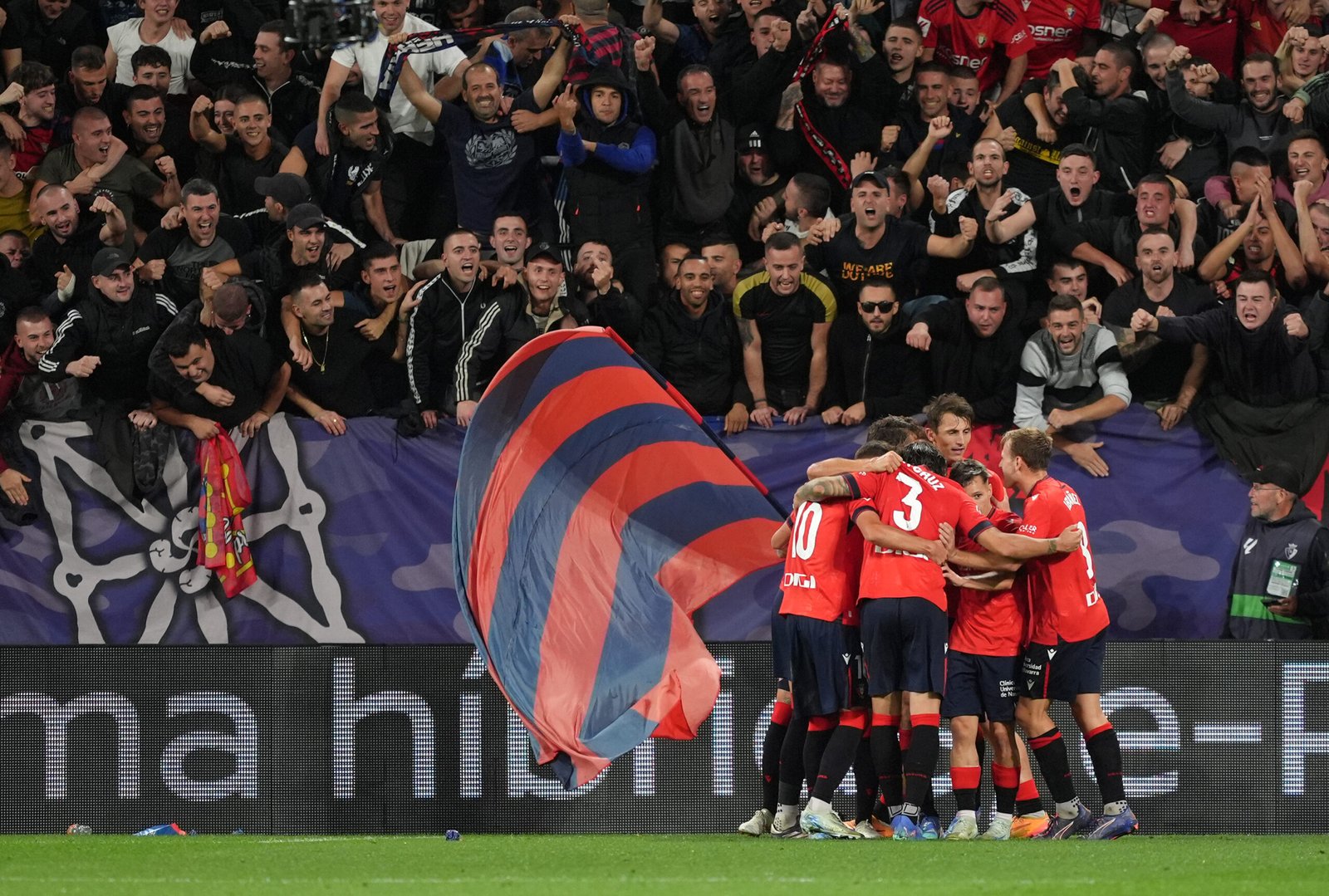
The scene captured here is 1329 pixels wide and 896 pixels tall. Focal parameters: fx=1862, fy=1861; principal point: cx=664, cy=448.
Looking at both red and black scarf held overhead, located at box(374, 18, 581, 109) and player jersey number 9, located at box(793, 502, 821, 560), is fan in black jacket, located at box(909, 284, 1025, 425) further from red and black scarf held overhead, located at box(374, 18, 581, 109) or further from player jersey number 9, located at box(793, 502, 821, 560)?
red and black scarf held overhead, located at box(374, 18, 581, 109)

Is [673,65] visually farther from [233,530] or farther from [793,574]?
[793,574]

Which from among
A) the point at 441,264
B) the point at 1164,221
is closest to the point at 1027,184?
the point at 1164,221

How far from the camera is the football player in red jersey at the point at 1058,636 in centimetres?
886

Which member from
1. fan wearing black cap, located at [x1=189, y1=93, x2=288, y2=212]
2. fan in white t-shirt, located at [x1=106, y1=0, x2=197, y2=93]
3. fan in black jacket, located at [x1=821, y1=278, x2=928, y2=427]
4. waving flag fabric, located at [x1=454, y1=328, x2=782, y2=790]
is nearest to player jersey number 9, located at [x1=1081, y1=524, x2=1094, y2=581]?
waving flag fabric, located at [x1=454, y1=328, x2=782, y2=790]

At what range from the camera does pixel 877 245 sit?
475 inches

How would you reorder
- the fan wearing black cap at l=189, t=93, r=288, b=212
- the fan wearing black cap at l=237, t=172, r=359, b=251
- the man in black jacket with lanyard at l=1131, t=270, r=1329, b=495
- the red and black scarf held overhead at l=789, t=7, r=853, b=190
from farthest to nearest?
the red and black scarf held overhead at l=789, t=7, r=853, b=190
the fan wearing black cap at l=189, t=93, r=288, b=212
the fan wearing black cap at l=237, t=172, r=359, b=251
the man in black jacket with lanyard at l=1131, t=270, r=1329, b=495

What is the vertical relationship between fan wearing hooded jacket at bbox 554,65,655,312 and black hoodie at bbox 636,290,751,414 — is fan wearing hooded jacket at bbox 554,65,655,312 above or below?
above

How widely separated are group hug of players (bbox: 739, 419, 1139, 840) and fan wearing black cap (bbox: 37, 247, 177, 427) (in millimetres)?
4812

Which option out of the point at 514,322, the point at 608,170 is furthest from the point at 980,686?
the point at 608,170

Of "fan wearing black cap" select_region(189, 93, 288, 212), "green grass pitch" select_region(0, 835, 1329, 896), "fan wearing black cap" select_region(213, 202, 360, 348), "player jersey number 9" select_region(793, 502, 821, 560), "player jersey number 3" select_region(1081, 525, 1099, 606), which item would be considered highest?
"fan wearing black cap" select_region(189, 93, 288, 212)

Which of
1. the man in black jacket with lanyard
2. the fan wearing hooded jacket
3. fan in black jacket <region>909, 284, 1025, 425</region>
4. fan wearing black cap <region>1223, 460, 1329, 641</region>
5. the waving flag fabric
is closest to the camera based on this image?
the waving flag fabric

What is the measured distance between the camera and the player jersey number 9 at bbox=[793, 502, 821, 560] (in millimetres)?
8742

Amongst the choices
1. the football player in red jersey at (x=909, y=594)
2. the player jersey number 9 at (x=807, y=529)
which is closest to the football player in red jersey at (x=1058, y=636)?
the football player in red jersey at (x=909, y=594)

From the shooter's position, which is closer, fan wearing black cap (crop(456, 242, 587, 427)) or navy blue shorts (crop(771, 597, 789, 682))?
navy blue shorts (crop(771, 597, 789, 682))
